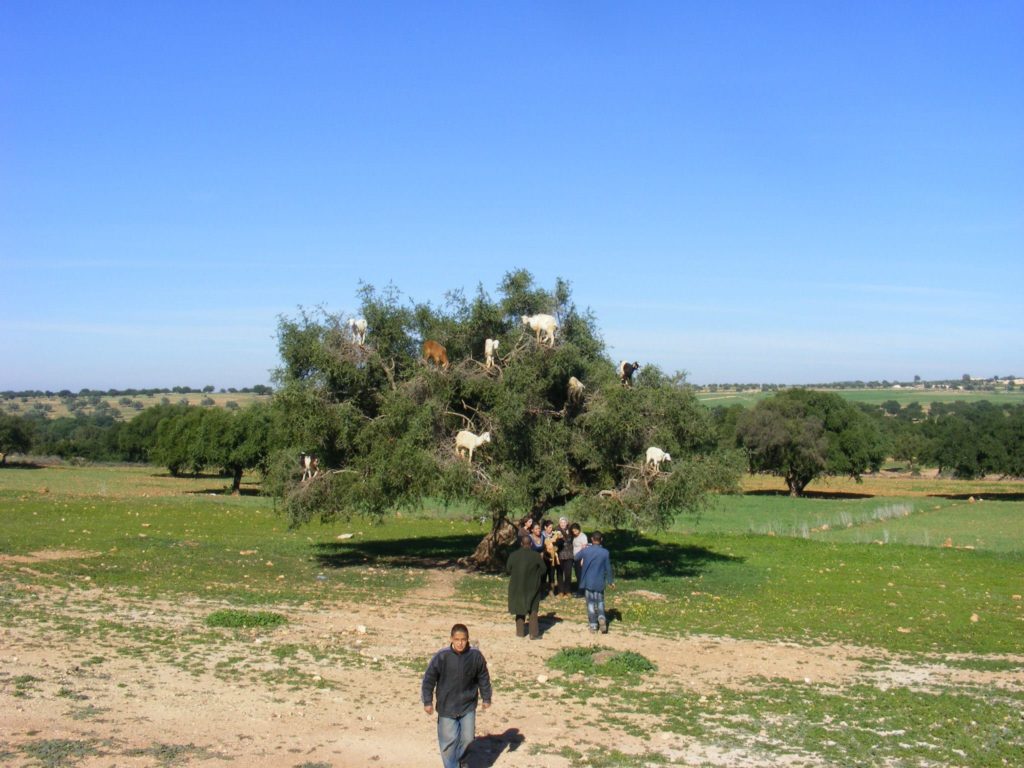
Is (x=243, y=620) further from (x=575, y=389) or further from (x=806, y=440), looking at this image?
(x=806, y=440)

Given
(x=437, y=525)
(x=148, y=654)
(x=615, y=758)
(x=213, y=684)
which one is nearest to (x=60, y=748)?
(x=213, y=684)

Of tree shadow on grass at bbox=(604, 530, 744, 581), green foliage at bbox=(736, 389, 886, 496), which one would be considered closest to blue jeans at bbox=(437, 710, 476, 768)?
tree shadow on grass at bbox=(604, 530, 744, 581)

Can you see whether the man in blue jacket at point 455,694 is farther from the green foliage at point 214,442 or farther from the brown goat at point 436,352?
the green foliage at point 214,442

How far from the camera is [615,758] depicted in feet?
30.5

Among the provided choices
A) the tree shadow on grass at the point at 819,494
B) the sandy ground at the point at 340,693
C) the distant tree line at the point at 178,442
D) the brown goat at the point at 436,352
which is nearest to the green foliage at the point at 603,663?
the sandy ground at the point at 340,693

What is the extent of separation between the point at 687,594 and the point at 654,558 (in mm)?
7010

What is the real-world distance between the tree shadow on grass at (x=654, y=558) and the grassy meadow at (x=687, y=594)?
0.50 feet

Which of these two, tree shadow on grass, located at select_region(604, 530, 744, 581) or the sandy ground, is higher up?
the sandy ground

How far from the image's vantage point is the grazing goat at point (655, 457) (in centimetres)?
2216

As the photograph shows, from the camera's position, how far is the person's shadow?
364 inches

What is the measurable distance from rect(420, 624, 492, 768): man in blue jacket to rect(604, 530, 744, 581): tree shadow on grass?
15.6m

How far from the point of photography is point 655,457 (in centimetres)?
2216

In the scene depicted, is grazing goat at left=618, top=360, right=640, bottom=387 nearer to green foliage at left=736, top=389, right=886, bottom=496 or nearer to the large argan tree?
the large argan tree

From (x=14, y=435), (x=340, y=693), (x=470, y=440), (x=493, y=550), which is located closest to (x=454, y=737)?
(x=340, y=693)
